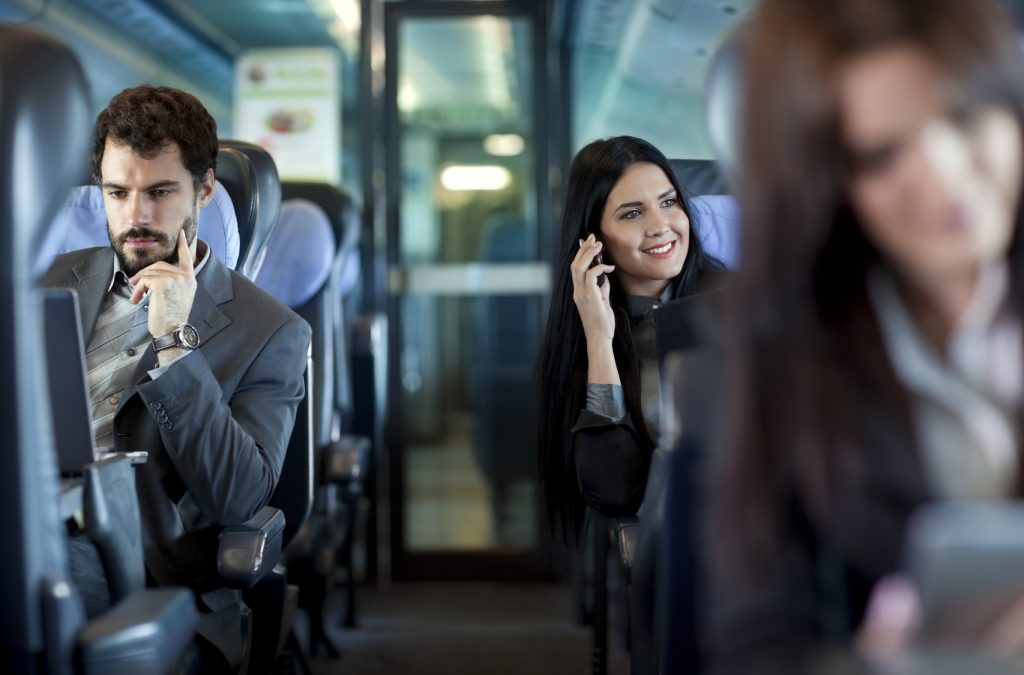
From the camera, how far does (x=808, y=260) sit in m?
1.00

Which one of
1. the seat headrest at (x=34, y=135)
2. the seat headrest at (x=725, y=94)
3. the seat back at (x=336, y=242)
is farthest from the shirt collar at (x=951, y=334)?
the seat back at (x=336, y=242)

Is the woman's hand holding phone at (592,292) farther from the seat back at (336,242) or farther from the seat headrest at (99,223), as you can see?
the seat back at (336,242)

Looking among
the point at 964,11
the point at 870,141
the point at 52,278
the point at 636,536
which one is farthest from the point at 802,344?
the point at 52,278

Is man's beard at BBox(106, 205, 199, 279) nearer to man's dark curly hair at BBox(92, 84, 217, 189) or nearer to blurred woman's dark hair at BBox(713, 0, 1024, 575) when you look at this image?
man's dark curly hair at BBox(92, 84, 217, 189)

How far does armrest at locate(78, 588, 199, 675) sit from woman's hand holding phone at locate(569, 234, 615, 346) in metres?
1.15

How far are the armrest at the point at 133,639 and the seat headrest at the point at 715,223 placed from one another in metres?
1.46

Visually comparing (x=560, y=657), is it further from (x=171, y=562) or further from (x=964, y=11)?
(x=964, y=11)

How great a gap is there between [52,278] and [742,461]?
1718mm

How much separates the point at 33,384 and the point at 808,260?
34.9 inches

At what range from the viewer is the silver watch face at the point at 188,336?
2.04 meters

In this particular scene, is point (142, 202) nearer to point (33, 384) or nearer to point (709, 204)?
point (33, 384)

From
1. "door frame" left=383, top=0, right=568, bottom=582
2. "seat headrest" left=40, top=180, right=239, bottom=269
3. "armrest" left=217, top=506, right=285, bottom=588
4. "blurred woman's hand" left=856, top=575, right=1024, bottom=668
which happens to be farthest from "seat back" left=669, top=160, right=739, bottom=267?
"door frame" left=383, top=0, right=568, bottom=582

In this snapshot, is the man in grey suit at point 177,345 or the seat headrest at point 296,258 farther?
the seat headrest at point 296,258

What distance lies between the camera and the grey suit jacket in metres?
2.04
